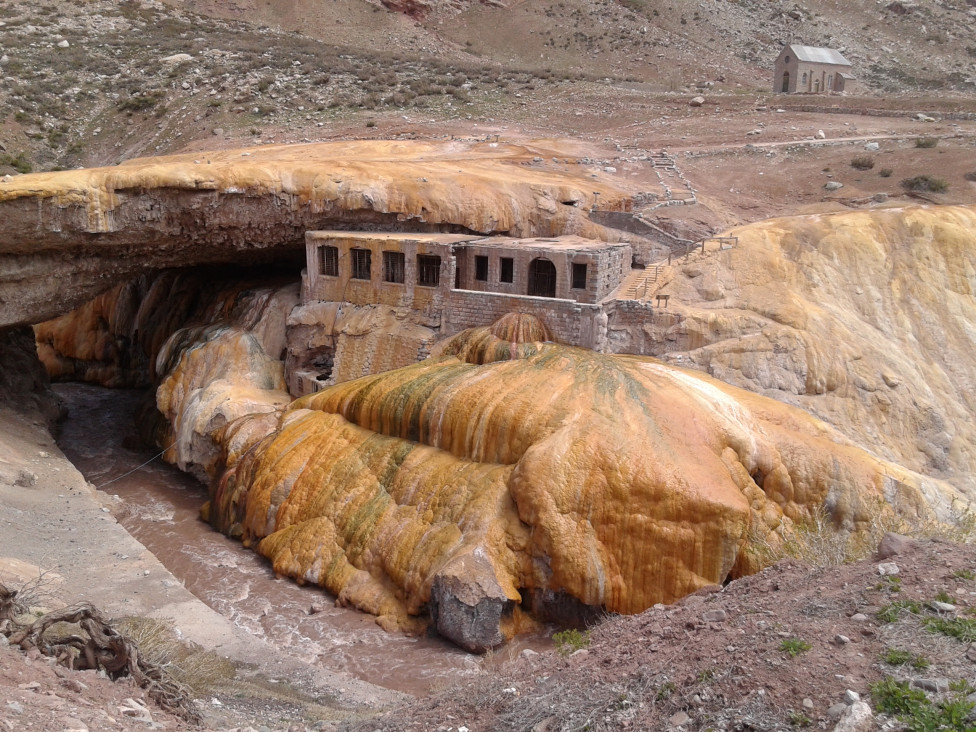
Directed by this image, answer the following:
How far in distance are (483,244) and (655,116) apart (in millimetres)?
20744

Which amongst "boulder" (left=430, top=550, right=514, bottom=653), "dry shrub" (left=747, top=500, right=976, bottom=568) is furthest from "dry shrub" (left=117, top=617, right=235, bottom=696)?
"dry shrub" (left=747, top=500, right=976, bottom=568)

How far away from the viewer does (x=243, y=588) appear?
1770 cm

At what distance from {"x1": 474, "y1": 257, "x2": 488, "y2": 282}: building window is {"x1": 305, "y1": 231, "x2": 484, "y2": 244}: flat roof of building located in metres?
0.75

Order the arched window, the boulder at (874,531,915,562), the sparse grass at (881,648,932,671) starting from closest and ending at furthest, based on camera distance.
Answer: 1. the sparse grass at (881,648,932,671)
2. the boulder at (874,531,915,562)
3. the arched window

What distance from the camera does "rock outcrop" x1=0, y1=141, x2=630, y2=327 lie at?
2147 cm

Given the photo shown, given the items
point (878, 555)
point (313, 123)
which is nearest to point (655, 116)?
point (313, 123)

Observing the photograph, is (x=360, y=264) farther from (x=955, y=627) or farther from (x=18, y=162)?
(x=18, y=162)

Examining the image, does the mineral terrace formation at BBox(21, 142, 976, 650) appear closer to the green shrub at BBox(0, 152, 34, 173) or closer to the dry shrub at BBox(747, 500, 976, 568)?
the dry shrub at BBox(747, 500, 976, 568)

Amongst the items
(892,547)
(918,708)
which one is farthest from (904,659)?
(892,547)

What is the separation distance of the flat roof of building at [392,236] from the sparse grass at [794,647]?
54.5 ft

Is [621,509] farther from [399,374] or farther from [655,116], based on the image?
[655,116]

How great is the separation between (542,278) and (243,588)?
1106 centimetres

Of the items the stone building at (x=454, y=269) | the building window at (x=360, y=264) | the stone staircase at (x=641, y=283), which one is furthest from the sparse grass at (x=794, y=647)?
the building window at (x=360, y=264)

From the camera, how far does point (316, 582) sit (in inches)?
696
